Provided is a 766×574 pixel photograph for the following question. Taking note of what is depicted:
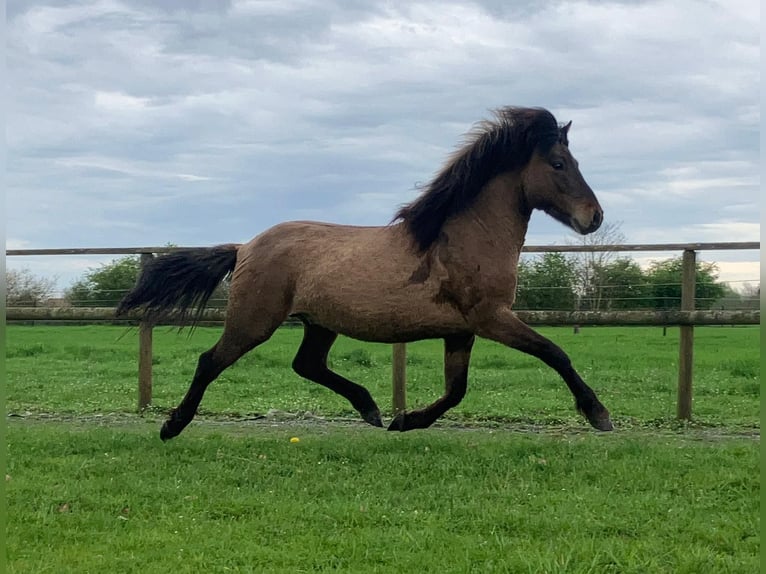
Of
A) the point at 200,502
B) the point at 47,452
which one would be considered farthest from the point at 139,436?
the point at 200,502

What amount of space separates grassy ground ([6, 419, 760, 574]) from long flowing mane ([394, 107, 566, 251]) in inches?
56.2

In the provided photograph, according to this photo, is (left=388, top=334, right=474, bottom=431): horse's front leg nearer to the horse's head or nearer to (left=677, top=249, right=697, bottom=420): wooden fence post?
the horse's head

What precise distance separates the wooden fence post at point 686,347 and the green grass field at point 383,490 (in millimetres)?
187

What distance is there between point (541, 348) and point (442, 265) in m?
0.78

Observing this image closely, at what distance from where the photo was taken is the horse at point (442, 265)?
4801mm

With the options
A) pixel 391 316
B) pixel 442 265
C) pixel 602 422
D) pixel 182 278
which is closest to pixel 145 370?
pixel 182 278

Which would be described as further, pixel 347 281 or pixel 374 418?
pixel 374 418

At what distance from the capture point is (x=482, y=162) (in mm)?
5062

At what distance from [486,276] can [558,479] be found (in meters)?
1.28

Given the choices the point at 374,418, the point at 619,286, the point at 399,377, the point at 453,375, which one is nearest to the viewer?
the point at 453,375

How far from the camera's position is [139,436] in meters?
5.52

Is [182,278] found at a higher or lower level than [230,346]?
higher

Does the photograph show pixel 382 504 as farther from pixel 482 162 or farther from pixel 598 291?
pixel 598 291

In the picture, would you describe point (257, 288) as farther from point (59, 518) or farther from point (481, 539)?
point (481, 539)
